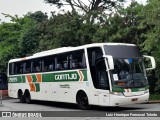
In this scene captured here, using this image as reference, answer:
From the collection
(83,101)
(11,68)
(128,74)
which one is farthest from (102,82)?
(11,68)

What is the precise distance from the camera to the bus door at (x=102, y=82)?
17072 mm

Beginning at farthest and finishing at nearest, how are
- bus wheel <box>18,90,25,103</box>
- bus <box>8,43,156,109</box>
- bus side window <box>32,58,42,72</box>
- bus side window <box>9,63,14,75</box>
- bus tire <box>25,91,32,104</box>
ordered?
bus side window <box>9,63,14,75</box>
bus wheel <box>18,90,25,103</box>
bus tire <box>25,91,32,104</box>
bus side window <box>32,58,42,72</box>
bus <box>8,43,156,109</box>

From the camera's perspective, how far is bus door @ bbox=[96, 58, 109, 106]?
17072 mm

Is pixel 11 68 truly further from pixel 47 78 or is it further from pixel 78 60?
pixel 78 60

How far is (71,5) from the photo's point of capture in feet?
137

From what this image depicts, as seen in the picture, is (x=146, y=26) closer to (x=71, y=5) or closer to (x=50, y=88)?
(x=50, y=88)

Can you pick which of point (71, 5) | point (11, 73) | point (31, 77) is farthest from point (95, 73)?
point (71, 5)

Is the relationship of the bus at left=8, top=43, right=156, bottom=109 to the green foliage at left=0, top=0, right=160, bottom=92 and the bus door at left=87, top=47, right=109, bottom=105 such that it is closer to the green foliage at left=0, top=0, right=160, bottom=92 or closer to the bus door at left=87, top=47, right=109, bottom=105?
the bus door at left=87, top=47, right=109, bottom=105

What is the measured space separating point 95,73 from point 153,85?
10.1 m

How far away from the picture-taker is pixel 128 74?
17266 mm

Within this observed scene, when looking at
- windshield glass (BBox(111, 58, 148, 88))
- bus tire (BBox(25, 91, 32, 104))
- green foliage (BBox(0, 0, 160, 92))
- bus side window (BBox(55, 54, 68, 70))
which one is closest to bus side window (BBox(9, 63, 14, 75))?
bus tire (BBox(25, 91, 32, 104))

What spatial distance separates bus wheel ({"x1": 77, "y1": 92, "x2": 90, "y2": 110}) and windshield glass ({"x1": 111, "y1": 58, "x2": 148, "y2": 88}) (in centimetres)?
234

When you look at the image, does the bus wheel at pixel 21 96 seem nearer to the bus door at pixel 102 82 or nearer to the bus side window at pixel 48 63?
the bus side window at pixel 48 63

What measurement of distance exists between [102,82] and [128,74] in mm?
1252
